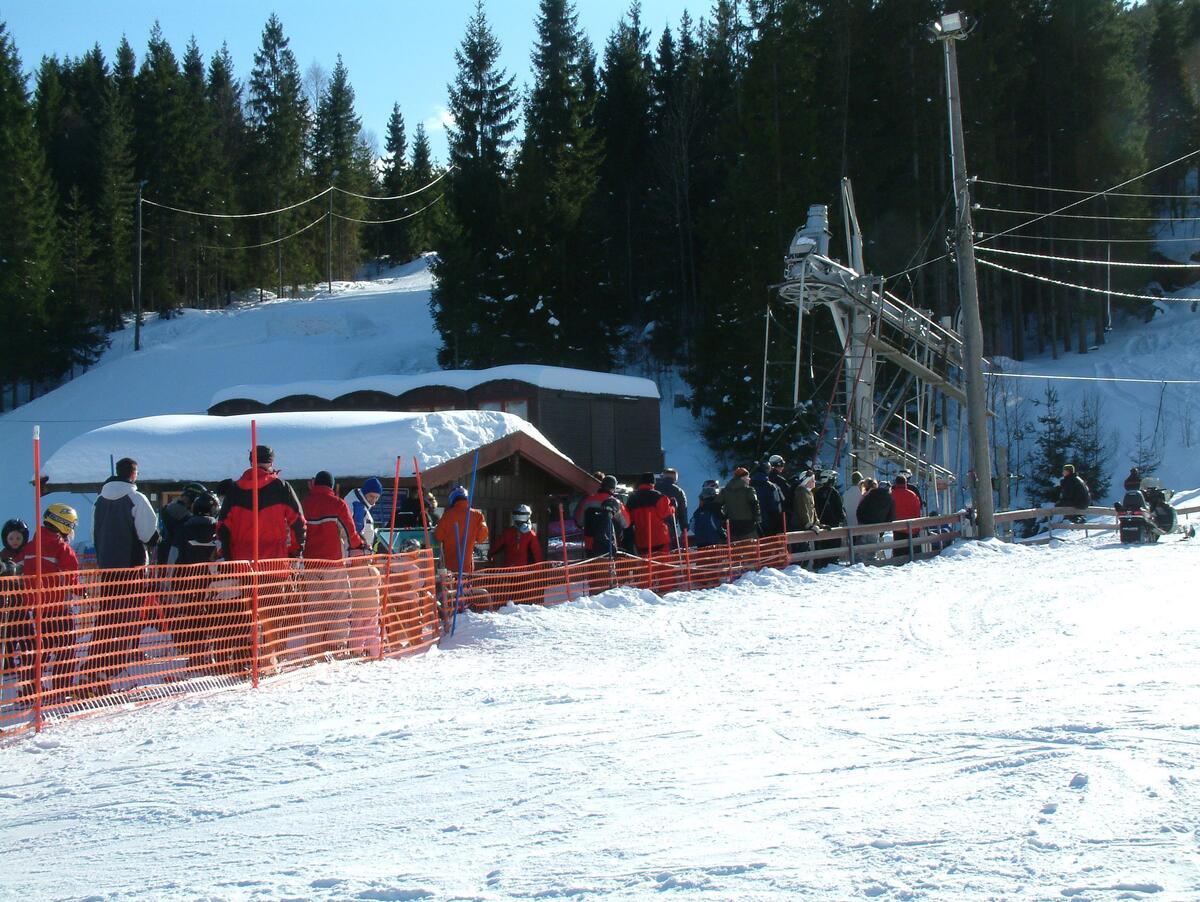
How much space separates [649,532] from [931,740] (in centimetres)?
879

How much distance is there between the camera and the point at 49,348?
147 feet

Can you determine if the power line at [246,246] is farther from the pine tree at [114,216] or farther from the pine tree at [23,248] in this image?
the pine tree at [23,248]

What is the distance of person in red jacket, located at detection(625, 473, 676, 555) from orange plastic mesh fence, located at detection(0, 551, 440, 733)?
4.83 m

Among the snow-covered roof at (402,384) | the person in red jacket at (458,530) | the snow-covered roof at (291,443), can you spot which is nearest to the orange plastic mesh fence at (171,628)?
the person in red jacket at (458,530)

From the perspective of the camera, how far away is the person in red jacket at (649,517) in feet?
48.2

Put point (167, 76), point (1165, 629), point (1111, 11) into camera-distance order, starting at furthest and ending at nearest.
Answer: point (167, 76)
point (1111, 11)
point (1165, 629)

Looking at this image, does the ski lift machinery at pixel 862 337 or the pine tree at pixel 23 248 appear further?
the pine tree at pixel 23 248

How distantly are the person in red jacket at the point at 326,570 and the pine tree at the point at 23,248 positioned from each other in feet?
127

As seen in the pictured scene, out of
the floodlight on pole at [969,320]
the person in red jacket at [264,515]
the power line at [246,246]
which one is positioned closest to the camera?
Result: the person in red jacket at [264,515]

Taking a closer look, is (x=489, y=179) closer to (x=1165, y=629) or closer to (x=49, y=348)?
(x=49, y=348)

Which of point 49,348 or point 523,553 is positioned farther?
point 49,348

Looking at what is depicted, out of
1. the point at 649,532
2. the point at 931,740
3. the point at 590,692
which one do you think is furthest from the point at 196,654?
the point at 649,532

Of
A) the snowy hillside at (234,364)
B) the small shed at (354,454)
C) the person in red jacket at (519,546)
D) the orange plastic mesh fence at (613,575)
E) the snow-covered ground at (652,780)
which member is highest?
the snowy hillside at (234,364)

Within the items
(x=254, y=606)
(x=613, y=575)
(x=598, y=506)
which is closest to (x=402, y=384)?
(x=598, y=506)
